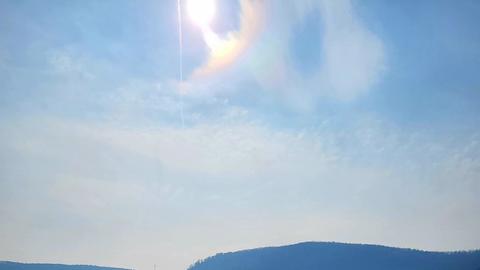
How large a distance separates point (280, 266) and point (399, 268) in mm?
46405

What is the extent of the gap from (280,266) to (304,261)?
1000 centimetres

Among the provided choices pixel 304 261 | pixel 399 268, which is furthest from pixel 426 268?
pixel 304 261

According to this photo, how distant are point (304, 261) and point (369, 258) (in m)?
26.2

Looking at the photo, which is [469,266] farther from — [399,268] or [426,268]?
[399,268]

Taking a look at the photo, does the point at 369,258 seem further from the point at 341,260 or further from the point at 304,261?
the point at 304,261

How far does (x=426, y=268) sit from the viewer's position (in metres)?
191

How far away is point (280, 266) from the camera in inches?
7830

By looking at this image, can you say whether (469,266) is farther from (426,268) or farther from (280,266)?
(280,266)

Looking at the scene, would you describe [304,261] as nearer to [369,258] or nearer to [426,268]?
[369,258]

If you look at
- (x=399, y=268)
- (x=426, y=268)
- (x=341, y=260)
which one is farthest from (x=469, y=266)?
(x=341, y=260)

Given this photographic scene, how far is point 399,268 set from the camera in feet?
616

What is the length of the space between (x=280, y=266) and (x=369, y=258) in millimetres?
36042

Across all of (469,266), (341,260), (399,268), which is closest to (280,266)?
(341,260)

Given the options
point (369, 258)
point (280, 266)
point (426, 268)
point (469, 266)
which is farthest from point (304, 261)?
point (469, 266)
